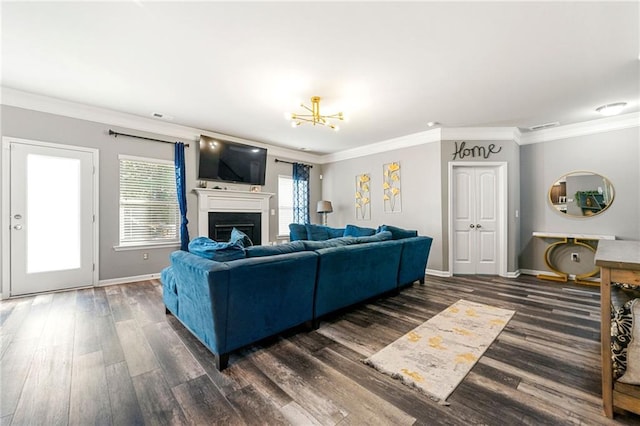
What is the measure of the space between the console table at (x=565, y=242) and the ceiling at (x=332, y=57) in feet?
6.25

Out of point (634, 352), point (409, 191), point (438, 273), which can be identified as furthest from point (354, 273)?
point (409, 191)

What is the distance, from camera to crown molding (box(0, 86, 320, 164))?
3.47m

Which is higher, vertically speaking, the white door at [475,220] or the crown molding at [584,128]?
the crown molding at [584,128]

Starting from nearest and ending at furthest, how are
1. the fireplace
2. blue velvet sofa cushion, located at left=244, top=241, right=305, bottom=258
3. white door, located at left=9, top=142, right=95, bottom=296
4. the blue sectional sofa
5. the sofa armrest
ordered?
the blue sectional sofa, blue velvet sofa cushion, located at left=244, top=241, right=305, bottom=258, white door, located at left=9, top=142, right=95, bottom=296, the sofa armrest, the fireplace

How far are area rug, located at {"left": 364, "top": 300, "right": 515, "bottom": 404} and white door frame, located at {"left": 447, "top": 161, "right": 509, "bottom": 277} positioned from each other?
1.99m

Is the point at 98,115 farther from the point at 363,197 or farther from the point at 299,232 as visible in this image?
the point at 363,197

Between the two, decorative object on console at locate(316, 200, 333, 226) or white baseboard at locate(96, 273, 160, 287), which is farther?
decorative object on console at locate(316, 200, 333, 226)

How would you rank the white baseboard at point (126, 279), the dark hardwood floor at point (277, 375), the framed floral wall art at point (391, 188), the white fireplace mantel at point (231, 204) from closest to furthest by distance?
the dark hardwood floor at point (277, 375) → the white baseboard at point (126, 279) → the white fireplace mantel at point (231, 204) → the framed floral wall art at point (391, 188)

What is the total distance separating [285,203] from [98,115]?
3739mm

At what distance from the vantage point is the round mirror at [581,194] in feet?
14.0

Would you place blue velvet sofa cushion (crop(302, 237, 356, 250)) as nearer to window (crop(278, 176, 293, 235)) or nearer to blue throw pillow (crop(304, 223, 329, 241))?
blue throw pillow (crop(304, 223, 329, 241))

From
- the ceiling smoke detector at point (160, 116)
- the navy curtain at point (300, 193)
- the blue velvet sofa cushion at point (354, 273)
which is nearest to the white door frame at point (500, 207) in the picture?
the blue velvet sofa cushion at point (354, 273)

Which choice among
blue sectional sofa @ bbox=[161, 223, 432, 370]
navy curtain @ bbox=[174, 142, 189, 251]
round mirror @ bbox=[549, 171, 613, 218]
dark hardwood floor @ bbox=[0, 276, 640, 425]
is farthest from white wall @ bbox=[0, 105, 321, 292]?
round mirror @ bbox=[549, 171, 613, 218]

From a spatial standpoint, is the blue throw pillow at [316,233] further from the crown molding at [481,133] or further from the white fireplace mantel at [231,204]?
the crown molding at [481,133]
